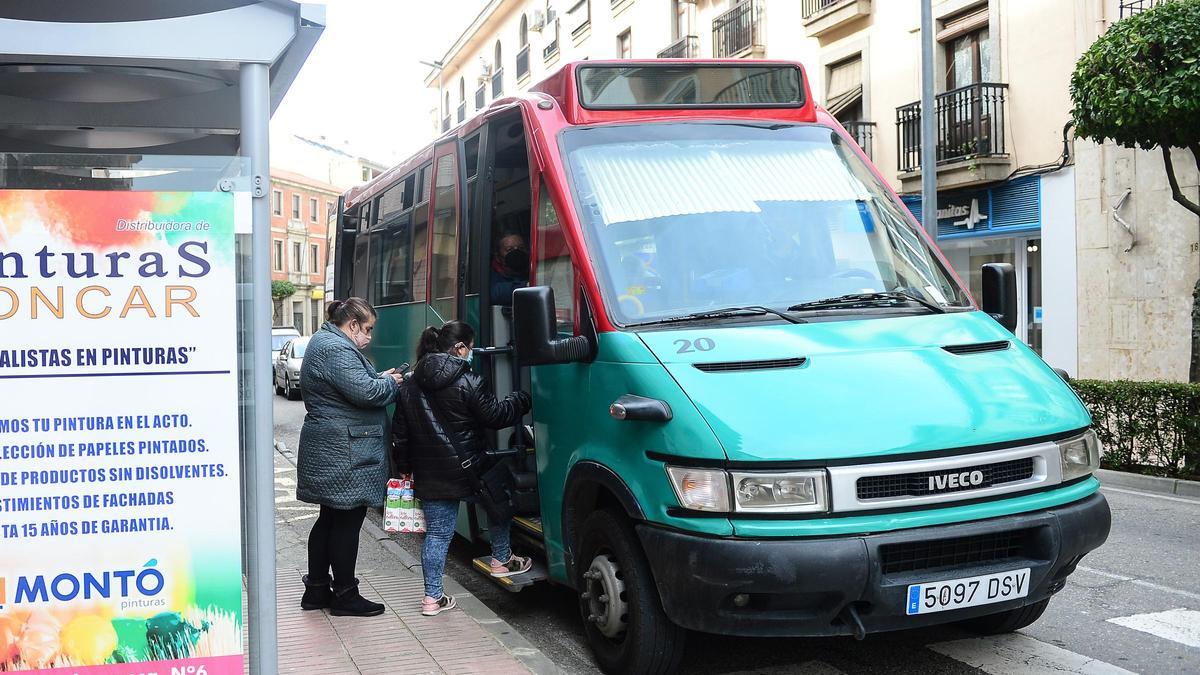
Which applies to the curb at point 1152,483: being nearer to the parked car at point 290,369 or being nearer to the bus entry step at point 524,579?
the bus entry step at point 524,579

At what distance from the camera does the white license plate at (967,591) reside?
419 centimetres

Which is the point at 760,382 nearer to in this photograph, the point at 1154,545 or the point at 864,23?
the point at 1154,545

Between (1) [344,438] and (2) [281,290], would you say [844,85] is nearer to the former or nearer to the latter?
(1) [344,438]

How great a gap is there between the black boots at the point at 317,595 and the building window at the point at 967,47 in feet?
52.0

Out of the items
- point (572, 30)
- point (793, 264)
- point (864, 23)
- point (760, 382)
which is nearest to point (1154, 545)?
point (793, 264)

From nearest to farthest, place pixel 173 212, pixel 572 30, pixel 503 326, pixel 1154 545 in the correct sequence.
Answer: pixel 173 212 → pixel 503 326 → pixel 1154 545 → pixel 572 30

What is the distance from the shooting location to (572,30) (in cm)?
3703

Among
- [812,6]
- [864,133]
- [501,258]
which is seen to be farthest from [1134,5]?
[501,258]

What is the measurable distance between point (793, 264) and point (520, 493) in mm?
1981

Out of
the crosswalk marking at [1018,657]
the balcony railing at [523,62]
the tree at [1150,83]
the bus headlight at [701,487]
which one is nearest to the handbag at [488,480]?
the bus headlight at [701,487]

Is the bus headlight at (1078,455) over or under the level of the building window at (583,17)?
under

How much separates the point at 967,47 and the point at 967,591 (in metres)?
17.2

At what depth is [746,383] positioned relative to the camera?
14.5 feet

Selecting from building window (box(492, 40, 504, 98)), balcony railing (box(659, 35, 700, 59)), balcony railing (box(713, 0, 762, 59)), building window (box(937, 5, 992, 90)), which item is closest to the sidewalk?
building window (box(937, 5, 992, 90))
